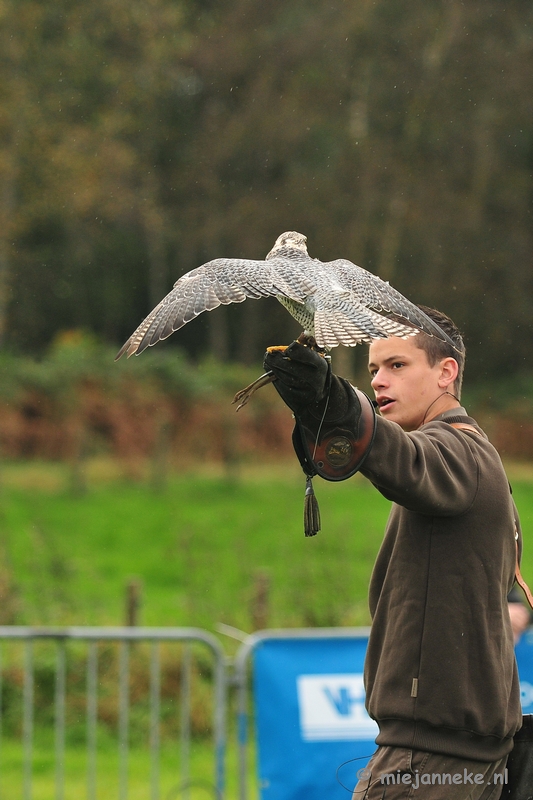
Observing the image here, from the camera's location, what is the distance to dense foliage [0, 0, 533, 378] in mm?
19000

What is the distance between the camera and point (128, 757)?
621cm

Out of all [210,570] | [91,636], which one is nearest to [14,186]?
[210,570]

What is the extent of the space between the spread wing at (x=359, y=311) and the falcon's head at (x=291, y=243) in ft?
0.44

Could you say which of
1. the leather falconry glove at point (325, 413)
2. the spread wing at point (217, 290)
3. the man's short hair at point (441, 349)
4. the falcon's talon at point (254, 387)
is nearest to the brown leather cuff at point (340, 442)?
the leather falconry glove at point (325, 413)

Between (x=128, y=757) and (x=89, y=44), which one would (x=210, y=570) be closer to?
(x=128, y=757)

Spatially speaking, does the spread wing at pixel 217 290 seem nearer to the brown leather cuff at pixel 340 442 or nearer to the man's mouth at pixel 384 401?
the man's mouth at pixel 384 401

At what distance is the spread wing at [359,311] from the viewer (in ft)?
8.37

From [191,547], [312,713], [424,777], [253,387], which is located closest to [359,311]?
[253,387]

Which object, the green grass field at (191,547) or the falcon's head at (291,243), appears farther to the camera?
the green grass field at (191,547)

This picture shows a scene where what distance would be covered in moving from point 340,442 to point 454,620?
52cm

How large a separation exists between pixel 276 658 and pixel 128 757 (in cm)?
224

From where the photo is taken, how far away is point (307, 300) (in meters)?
2.80

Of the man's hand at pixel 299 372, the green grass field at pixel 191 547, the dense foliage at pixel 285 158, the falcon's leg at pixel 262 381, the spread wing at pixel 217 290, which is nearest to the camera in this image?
the man's hand at pixel 299 372

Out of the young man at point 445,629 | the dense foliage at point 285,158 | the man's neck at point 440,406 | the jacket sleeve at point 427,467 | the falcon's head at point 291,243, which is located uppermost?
the dense foliage at point 285,158
